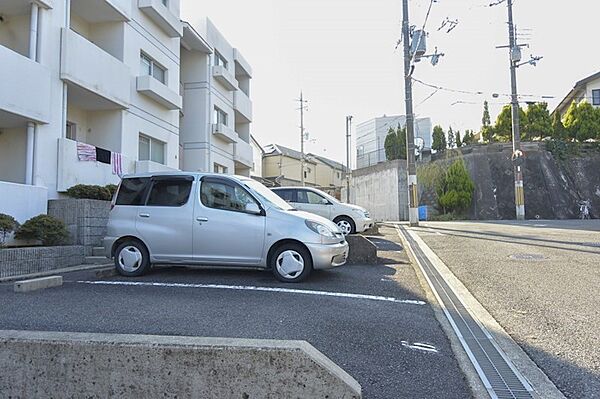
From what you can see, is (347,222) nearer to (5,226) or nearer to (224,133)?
(5,226)

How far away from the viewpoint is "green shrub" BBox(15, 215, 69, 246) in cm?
797

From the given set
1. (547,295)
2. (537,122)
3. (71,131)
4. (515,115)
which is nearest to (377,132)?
(537,122)

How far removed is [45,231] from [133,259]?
262cm

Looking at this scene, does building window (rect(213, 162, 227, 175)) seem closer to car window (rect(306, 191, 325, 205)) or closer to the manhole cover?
car window (rect(306, 191, 325, 205))

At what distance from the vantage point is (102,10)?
12.0m

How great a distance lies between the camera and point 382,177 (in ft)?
108

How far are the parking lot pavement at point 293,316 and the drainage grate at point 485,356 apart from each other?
0.19 m

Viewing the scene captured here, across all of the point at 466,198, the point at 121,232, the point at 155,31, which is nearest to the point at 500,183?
the point at 466,198

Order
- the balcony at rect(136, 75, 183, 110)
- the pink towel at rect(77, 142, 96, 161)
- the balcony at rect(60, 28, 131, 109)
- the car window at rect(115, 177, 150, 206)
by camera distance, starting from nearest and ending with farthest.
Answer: the car window at rect(115, 177, 150, 206)
the balcony at rect(60, 28, 131, 109)
the pink towel at rect(77, 142, 96, 161)
the balcony at rect(136, 75, 183, 110)

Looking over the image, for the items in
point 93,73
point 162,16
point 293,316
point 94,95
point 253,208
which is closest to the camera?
point 293,316

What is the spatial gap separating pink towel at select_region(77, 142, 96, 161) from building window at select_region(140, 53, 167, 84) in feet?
14.4

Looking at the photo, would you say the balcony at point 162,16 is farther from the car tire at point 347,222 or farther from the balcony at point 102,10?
the car tire at point 347,222

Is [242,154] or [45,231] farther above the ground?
[242,154]

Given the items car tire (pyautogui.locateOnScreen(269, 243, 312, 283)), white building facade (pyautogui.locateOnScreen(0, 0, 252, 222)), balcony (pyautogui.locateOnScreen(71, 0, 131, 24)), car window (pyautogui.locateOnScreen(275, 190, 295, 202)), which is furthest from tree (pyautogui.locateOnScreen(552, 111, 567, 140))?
car tire (pyautogui.locateOnScreen(269, 243, 312, 283))
